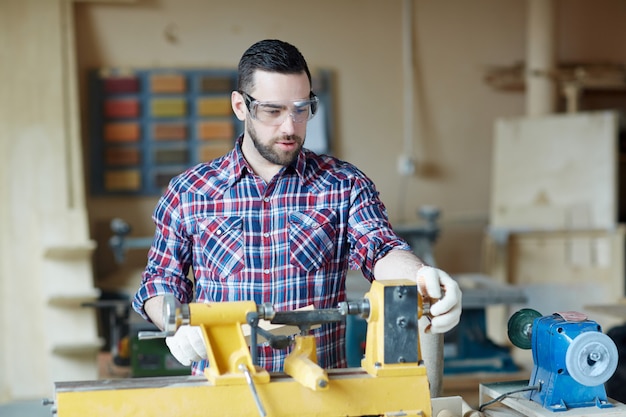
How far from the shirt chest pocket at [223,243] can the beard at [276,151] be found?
153 millimetres

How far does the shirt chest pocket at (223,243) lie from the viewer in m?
1.81

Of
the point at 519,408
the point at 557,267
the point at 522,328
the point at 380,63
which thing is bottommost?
the point at 557,267

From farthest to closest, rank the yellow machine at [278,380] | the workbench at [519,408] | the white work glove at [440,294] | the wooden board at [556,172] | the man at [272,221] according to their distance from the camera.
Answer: the wooden board at [556,172] < the man at [272,221] < the workbench at [519,408] < the white work glove at [440,294] < the yellow machine at [278,380]

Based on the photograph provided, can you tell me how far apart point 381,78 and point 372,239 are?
2998 millimetres

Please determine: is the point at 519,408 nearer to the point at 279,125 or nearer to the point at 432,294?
the point at 432,294

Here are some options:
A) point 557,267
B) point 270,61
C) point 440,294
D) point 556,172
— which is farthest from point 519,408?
point 556,172

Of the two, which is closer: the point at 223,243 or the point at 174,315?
the point at 174,315

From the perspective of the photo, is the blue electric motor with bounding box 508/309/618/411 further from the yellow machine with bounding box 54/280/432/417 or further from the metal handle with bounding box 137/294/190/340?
the metal handle with bounding box 137/294/190/340

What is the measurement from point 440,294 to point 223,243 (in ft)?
1.88

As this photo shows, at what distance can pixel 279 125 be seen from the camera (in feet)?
5.70

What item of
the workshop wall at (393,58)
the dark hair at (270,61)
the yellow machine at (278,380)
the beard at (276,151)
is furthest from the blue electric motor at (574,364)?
the workshop wall at (393,58)

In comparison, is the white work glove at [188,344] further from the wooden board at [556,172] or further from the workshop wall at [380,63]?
the wooden board at [556,172]

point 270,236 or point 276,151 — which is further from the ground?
point 276,151

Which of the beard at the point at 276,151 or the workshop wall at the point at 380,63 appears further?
the workshop wall at the point at 380,63
